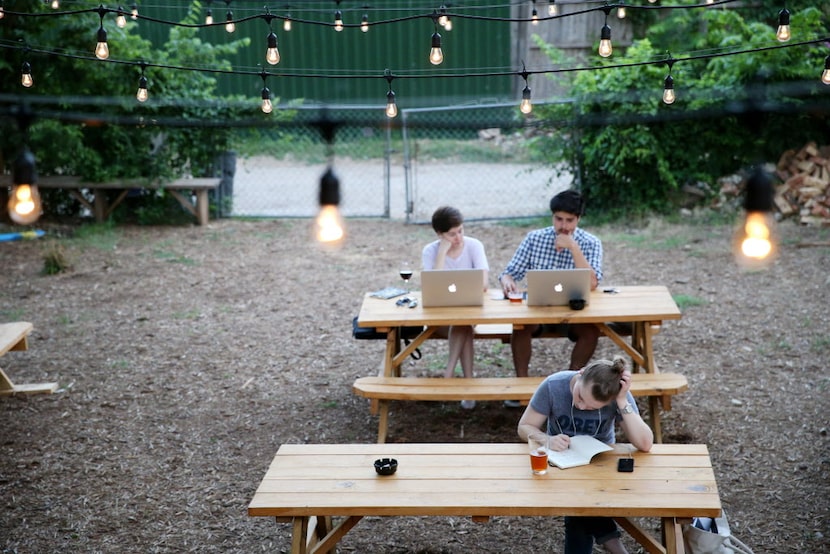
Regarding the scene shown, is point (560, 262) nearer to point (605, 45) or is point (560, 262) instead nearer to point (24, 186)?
point (605, 45)

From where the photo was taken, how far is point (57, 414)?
656 centimetres

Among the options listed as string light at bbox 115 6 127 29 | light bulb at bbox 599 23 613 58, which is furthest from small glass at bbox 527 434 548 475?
string light at bbox 115 6 127 29

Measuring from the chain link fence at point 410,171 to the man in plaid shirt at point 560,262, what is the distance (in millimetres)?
5743

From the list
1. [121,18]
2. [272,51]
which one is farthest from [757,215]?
[121,18]

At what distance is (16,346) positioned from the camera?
678 centimetres

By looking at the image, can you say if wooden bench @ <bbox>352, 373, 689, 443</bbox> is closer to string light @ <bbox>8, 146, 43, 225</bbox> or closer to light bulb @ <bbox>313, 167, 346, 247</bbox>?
light bulb @ <bbox>313, 167, 346, 247</bbox>

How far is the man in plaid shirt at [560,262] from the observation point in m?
6.26

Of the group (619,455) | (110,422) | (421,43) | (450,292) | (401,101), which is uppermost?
(421,43)

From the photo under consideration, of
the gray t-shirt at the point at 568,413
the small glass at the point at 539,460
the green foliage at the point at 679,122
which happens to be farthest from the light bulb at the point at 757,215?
the green foliage at the point at 679,122

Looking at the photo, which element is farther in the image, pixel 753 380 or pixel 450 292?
pixel 753 380

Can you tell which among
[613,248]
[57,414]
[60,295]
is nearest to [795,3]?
[613,248]

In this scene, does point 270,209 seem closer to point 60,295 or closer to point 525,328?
point 60,295

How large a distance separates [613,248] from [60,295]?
616 centimetres

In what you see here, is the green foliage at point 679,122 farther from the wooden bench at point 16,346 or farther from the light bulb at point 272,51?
the wooden bench at point 16,346
